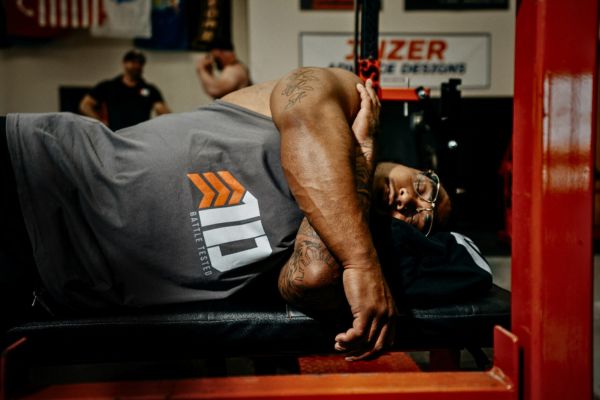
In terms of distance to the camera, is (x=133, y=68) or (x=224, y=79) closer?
(x=224, y=79)

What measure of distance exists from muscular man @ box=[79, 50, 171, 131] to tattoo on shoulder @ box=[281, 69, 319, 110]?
3.15 metres

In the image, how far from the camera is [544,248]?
66 centimetres

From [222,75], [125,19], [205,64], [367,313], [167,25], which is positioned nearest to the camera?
[367,313]

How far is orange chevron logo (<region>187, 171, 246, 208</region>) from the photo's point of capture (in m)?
1.00

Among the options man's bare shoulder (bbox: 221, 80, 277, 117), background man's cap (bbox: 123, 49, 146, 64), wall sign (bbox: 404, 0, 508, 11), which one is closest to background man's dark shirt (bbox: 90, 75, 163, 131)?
background man's cap (bbox: 123, 49, 146, 64)

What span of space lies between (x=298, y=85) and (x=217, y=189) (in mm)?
285

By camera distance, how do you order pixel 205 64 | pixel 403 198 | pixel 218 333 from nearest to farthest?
pixel 218 333 < pixel 403 198 < pixel 205 64

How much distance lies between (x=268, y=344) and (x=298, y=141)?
0.42 metres

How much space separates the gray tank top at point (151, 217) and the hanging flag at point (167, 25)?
150 inches

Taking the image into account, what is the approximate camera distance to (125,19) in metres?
4.40

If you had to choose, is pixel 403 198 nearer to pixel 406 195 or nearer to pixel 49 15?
pixel 406 195

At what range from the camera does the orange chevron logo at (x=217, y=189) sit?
3.29ft

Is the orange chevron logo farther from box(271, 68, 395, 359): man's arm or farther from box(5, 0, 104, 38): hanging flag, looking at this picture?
box(5, 0, 104, 38): hanging flag

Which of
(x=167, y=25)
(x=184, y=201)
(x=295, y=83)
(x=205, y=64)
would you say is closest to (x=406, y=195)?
(x=295, y=83)
